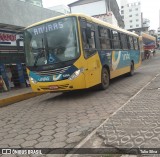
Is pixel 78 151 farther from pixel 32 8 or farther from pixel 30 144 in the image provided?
pixel 32 8

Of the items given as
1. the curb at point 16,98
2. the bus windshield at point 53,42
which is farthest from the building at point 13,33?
the bus windshield at point 53,42

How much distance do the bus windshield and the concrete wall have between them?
3.76 metres

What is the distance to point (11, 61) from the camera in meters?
14.5

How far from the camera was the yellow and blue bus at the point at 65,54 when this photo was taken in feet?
28.1

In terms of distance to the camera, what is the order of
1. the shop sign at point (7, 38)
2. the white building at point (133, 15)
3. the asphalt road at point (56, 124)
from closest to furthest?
the asphalt road at point (56, 124) < the shop sign at point (7, 38) < the white building at point (133, 15)

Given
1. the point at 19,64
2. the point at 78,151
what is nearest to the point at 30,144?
the point at 78,151

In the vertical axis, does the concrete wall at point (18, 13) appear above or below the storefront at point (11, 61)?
above

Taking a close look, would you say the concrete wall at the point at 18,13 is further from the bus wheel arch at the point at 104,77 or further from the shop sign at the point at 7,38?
the bus wheel arch at the point at 104,77

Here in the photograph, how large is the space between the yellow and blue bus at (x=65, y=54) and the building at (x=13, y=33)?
3660 millimetres

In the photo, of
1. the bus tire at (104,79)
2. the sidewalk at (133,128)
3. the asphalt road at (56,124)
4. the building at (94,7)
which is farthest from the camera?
the building at (94,7)

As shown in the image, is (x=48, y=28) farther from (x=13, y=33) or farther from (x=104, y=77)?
(x=13, y=33)

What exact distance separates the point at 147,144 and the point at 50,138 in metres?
1.73

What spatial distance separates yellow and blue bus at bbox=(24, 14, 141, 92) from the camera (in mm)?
8570

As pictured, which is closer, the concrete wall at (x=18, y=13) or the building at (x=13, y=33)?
the concrete wall at (x=18, y=13)
